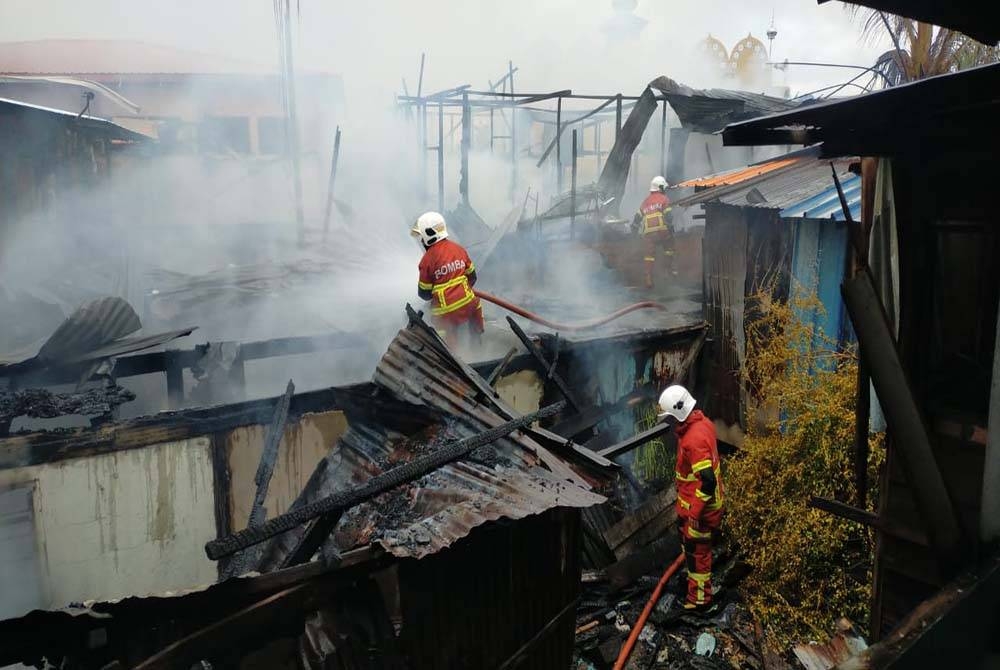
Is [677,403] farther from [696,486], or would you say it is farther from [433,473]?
[433,473]

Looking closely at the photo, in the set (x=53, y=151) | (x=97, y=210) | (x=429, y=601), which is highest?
(x=53, y=151)

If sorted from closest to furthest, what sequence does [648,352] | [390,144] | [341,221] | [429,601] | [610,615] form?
1. [429,601]
2. [610,615]
3. [648,352]
4. [341,221]
5. [390,144]

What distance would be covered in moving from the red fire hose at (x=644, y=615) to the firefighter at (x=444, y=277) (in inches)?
134

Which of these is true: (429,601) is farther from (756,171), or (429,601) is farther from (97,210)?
(97,210)

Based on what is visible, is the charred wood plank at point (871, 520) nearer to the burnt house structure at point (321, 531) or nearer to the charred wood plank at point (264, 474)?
the burnt house structure at point (321, 531)

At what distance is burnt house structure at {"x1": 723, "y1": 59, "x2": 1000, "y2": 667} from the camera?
3.00 meters

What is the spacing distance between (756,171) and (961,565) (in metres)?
8.68

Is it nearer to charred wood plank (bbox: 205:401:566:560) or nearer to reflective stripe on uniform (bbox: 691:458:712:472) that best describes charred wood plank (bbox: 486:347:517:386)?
reflective stripe on uniform (bbox: 691:458:712:472)

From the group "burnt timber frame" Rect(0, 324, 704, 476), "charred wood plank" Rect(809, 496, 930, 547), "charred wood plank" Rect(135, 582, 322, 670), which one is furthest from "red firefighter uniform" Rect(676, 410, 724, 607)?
"charred wood plank" Rect(135, 582, 322, 670)

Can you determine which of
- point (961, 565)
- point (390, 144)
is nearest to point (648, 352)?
point (961, 565)

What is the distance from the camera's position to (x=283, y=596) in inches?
105

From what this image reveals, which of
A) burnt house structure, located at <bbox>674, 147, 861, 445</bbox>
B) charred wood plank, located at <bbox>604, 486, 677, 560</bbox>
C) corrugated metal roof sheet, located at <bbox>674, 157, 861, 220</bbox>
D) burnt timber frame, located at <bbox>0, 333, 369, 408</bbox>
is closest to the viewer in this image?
burnt timber frame, located at <bbox>0, 333, 369, 408</bbox>

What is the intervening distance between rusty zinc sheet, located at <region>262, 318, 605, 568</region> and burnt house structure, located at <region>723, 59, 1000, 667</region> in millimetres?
1546

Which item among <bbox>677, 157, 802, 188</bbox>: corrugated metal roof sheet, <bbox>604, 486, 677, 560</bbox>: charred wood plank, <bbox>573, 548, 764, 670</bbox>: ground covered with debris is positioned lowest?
<bbox>573, 548, 764, 670</bbox>: ground covered with debris
